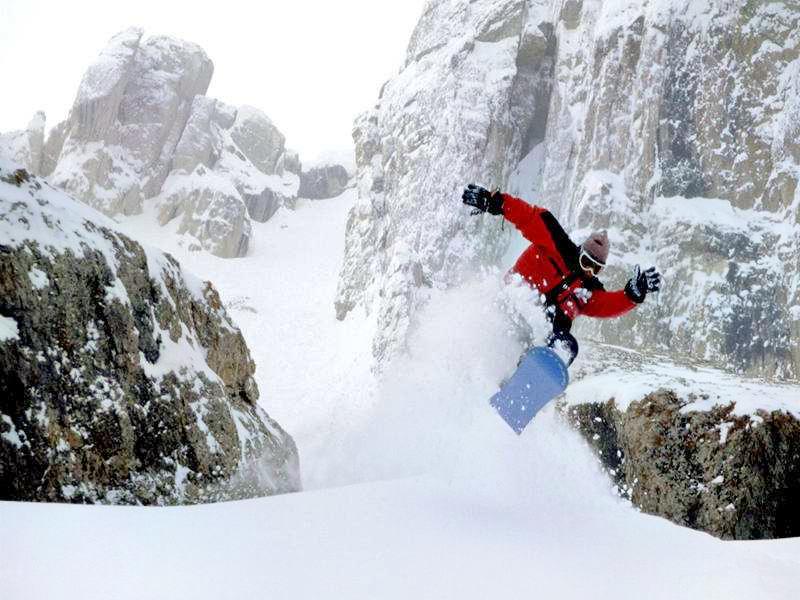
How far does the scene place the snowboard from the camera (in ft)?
20.8

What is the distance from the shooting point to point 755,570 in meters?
2.79

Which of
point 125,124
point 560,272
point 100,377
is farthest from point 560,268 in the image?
point 125,124

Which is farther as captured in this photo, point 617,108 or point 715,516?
point 617,108

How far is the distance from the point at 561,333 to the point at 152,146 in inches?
2246

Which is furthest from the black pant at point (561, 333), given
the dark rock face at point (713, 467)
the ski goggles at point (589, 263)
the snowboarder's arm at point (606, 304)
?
the dark rock face at point (713, 467)

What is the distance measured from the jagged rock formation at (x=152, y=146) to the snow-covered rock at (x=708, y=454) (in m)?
49.2

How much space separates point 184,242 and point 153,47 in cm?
2064

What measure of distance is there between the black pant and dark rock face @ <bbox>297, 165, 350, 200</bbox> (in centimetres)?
6534

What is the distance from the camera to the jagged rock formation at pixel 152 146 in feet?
176

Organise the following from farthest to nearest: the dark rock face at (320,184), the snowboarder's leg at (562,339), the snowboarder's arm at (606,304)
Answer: the dark rock face at (320,184), the snowboarder's arm at (606,304), the snowboarder's leg at (562,339)

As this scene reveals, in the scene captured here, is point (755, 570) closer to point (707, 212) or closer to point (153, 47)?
point (707, 212)

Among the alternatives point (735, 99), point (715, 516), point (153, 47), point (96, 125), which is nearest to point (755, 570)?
point (715, 516)

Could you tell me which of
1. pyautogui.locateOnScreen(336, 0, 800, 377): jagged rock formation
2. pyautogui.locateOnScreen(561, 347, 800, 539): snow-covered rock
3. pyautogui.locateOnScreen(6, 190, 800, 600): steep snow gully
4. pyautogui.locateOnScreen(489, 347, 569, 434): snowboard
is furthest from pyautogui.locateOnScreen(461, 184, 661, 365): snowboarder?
pyautogui.locateOnScreen(336, 0, 800, 377): jagged rock formation

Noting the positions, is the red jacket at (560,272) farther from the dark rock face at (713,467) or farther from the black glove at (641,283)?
the dark rock face at (713,467)
